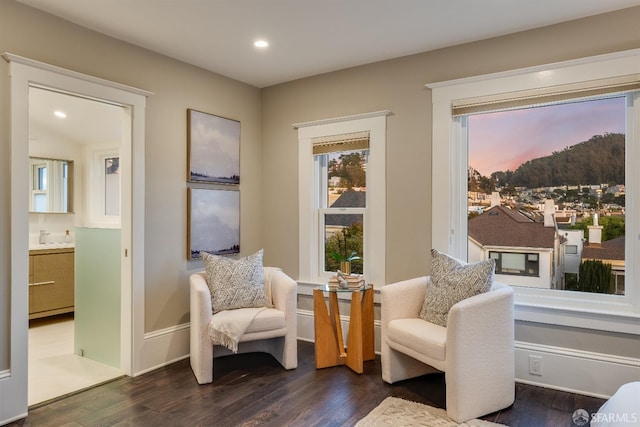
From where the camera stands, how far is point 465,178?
3.37 metres

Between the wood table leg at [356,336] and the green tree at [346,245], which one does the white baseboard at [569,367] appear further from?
the green tree at [346,245]

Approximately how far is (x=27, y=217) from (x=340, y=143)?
98.4 inches

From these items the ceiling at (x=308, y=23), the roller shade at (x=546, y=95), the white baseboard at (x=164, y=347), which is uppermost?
the ceiling at (x=308, y=23)

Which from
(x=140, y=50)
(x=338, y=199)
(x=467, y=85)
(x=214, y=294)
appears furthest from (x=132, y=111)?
(x=467, y=85)

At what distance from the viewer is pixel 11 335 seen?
2535mm

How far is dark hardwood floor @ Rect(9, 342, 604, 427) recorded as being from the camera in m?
2.48

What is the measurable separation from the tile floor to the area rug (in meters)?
2.00

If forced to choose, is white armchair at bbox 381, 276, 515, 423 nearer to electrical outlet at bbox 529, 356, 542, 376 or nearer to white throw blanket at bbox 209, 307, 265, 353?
electrical outlet at bbox 529, 356, 542, 376

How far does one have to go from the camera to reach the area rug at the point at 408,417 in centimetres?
239

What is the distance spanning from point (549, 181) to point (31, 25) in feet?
12.1

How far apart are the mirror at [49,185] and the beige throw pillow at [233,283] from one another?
311 cm

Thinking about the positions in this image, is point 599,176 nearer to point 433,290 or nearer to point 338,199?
point 433,290

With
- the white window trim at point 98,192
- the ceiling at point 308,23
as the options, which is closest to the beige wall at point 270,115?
the ceiling at point 308,23

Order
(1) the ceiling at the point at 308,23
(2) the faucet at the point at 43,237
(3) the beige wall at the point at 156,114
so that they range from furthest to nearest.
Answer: (2) the faucet at the point at 43,237, (1) the ceiling at the point at 308,23, (3) the beige wall at the point at 156,114
